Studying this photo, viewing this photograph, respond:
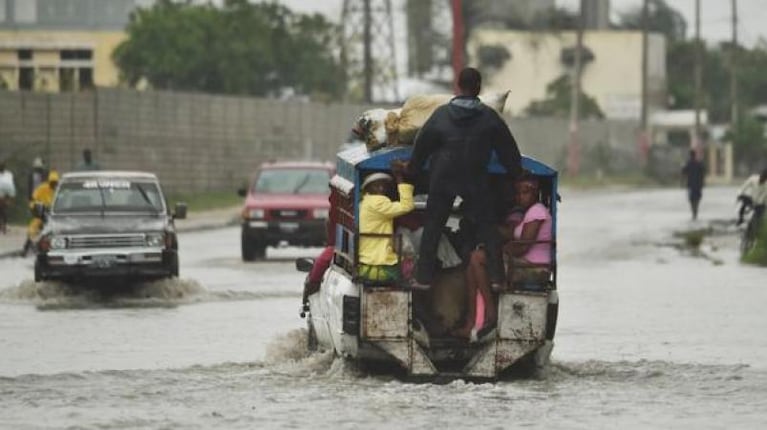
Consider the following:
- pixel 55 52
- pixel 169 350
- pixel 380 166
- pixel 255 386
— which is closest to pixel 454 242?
pixel 380 166

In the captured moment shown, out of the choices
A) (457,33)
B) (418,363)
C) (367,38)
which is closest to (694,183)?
(457,33)

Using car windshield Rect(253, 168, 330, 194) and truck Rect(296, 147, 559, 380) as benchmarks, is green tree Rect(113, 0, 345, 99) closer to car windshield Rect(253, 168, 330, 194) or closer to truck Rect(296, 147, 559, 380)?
car windshield Rect(253, 168, 330, 194)

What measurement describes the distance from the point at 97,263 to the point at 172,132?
36.0m

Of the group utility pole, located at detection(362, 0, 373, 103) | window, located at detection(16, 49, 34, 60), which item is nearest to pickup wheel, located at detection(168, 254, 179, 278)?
window, located at detection(16, 49, 34, 60)

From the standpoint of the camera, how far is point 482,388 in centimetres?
1636

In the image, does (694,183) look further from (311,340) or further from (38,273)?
(311,340)

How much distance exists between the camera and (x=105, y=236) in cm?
2706

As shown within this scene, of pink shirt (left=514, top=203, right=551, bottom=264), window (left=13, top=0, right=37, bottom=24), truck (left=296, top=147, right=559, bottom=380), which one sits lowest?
truck (left=296, top=147, right=559, bottom=380)

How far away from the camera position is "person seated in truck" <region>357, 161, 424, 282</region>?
16781 millimetres

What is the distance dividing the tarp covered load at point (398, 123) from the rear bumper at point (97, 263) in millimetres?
9931

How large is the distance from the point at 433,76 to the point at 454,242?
115m

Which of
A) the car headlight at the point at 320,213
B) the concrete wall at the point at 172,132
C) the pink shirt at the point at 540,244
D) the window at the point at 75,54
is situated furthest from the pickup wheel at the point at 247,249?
the window at the point at 75,54

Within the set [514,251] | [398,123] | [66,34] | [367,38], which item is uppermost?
[66,34]

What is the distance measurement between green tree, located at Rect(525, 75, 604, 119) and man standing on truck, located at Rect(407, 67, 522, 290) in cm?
10399
